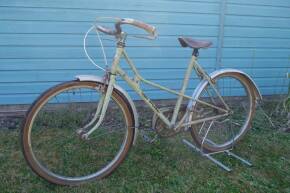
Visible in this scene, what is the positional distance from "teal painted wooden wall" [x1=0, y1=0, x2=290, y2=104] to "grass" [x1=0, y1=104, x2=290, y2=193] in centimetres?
85

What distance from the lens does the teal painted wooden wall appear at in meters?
4.32

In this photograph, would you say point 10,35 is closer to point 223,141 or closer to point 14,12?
point 14,12

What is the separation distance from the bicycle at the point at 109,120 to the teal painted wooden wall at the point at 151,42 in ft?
1.60

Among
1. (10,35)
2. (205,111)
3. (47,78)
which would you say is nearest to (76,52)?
(47,78)

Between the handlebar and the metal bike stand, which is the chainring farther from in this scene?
the handlebar

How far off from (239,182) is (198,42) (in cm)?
129

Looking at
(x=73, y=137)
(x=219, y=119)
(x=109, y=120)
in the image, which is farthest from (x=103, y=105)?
(x=219, y=119)

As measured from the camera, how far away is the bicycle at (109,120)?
3.00m

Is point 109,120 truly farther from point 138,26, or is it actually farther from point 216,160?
point 138,26

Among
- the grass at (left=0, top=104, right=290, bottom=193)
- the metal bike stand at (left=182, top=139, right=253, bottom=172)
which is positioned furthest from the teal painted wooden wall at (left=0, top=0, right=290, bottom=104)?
the metal bike stand at (left=182, top=139, right=253, bottom=172)

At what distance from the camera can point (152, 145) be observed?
3.91 metres

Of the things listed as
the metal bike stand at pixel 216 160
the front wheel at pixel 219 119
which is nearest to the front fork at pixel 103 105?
the front wheel at pixel 219 119

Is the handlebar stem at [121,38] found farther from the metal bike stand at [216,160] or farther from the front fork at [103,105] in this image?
the metal bike stand at [216,160]

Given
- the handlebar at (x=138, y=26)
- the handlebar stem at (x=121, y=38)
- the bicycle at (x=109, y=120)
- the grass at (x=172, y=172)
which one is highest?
the handlebar at (x=138, y=26)
